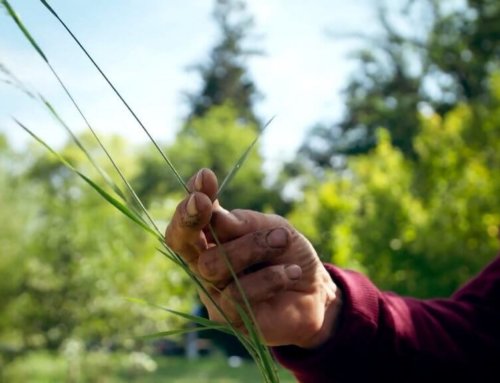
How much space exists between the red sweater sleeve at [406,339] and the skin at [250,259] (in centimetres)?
15

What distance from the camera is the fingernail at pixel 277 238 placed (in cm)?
90

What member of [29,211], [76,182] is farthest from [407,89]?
[29,211]

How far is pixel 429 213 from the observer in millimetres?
8336

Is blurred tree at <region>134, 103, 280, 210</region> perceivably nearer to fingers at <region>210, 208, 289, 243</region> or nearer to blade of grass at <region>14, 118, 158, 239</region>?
fingers at <region>210, 208, 289, 243</region>

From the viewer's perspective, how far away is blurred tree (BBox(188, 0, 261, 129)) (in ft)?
96.3

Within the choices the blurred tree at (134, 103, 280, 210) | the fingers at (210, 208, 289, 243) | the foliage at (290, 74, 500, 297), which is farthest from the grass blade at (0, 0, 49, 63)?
the blurred tree at (134, 103, 280, 210)

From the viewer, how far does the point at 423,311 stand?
145 cm

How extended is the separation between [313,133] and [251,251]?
2430cm

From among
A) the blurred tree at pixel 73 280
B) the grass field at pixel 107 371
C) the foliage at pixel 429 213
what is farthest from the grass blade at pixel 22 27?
the blurred tree at pixel 73 280

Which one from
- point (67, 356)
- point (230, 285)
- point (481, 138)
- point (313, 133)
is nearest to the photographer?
point (230, 285)

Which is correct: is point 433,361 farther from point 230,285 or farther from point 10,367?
point 10,367

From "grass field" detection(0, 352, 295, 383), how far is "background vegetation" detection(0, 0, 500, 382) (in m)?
0.03

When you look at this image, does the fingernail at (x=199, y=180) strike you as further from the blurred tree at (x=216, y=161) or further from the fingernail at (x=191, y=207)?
the blurred tree at (x=216, y=161)

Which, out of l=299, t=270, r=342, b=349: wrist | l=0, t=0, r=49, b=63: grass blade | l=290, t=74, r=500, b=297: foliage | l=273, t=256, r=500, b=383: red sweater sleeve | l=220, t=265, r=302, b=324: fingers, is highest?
l=0, t=0, r=49, b=63: grass blade
